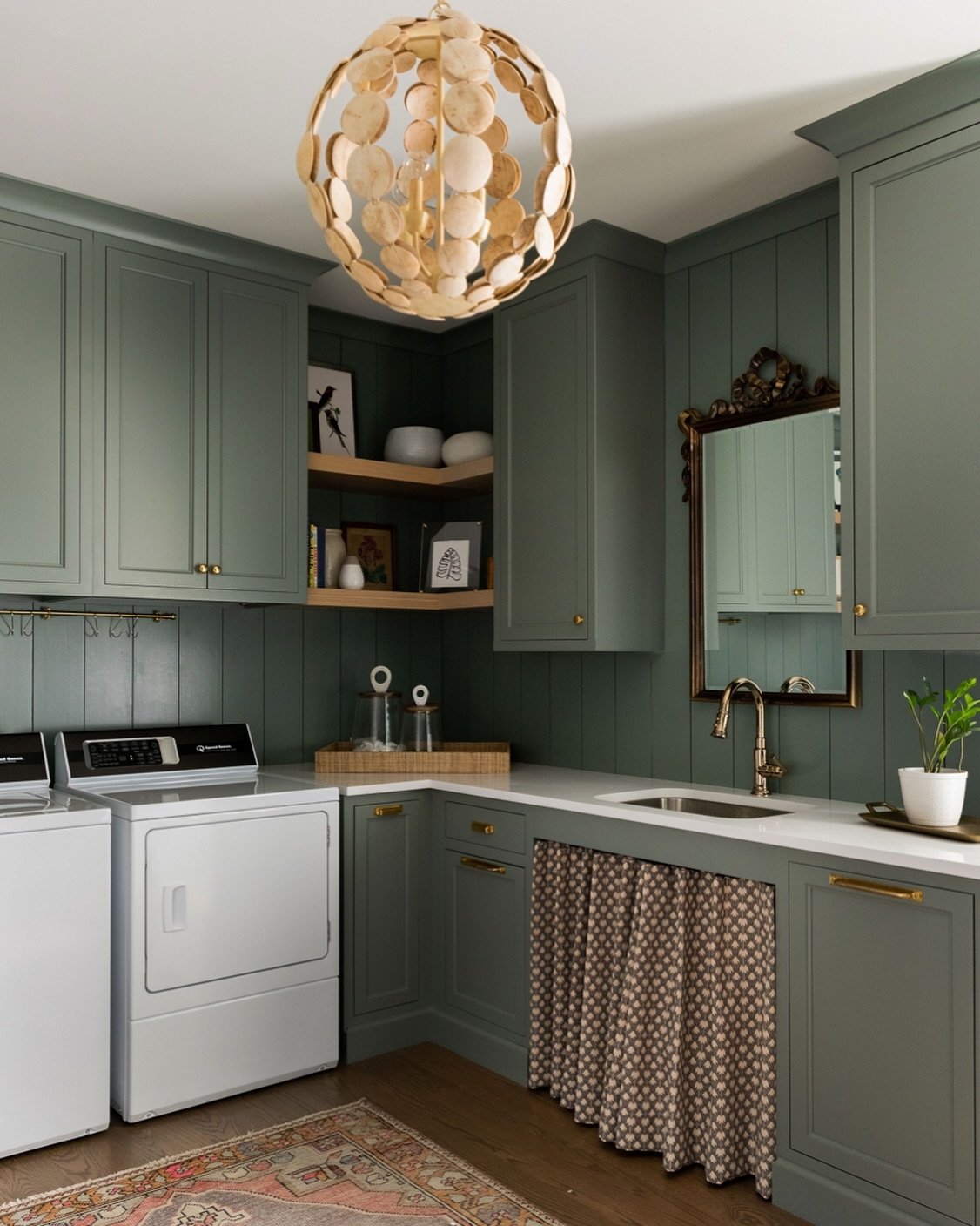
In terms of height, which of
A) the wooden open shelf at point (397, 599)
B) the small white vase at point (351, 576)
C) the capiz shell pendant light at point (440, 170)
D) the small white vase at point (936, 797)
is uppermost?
the capiz shell pendant light at point (440, 170)

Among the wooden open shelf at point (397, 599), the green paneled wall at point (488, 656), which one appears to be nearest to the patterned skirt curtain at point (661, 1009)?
the green paneled wall at point (488, 656)

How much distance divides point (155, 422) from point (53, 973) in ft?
5.23

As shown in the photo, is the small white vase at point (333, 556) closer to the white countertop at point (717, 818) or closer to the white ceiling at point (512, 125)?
the white countertop at point (717, 818)

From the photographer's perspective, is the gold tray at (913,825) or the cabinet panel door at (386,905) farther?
the cabinet panel door at (386,905)

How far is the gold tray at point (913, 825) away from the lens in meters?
2.36

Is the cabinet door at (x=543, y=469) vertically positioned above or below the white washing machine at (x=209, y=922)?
above

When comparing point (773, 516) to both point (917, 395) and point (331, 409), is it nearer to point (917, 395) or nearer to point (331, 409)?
point (917, 395)

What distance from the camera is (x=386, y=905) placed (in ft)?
11.3

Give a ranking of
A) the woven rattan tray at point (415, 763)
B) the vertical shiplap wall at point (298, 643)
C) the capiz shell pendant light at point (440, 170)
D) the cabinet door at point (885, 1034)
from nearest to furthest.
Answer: the capiz shell pendant light at point (440, 170) < the cabinet door at point (885, 1034) < the vertical shiplap wall at point (298, 643) < the woven rattan tray at point (415, 763)

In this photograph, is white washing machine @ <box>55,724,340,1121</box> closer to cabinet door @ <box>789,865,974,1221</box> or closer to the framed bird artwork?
the framed bird artwork

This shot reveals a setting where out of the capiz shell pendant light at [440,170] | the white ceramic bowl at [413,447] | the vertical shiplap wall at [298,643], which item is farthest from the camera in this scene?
the white ceramic bowl at [413,447]

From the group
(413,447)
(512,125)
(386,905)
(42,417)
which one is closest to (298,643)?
(413,447)

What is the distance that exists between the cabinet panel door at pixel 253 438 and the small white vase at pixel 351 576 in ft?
0.91

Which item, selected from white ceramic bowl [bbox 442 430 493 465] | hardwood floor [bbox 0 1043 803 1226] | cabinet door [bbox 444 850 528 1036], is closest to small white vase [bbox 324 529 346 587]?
white ceramic bowl [bbox 442 430 493 465]
